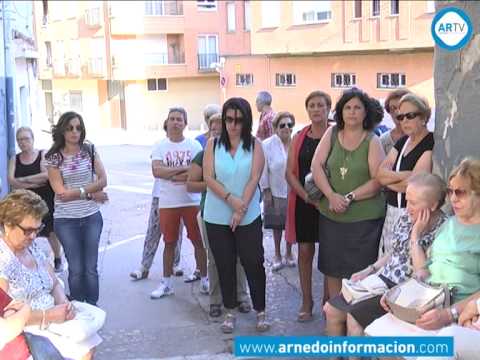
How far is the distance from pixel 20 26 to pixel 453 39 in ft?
30.8

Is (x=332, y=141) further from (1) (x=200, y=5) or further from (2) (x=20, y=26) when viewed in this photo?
(1) (x=200, y=5)

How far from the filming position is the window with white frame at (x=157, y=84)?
39.7 metres

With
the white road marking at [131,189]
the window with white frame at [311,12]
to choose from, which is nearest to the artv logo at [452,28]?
the white road marking at [131,189]

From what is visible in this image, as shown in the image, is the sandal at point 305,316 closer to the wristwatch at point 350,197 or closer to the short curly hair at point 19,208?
the wristwatch at point 350,197

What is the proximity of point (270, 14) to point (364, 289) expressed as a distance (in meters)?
27.8

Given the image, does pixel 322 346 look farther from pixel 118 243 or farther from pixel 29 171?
pixel 118 243

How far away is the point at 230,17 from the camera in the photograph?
133ft

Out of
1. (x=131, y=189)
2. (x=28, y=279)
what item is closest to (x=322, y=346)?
(x=28, y=279)

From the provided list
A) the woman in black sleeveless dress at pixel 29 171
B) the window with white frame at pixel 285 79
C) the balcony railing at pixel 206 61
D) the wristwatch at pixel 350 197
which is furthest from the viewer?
the balcony railing at pixel 206 61

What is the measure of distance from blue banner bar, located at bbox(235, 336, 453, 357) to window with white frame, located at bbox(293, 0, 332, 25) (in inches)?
1019

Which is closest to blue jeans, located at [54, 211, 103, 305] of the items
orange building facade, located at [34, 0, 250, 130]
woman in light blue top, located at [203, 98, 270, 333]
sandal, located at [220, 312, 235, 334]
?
woman in light blue top, located at [203, 98, 270, 333]

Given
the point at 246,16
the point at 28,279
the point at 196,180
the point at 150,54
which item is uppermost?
the point at 246,16

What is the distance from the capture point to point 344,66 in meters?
27.9

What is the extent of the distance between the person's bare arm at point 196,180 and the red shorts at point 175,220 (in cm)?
59
